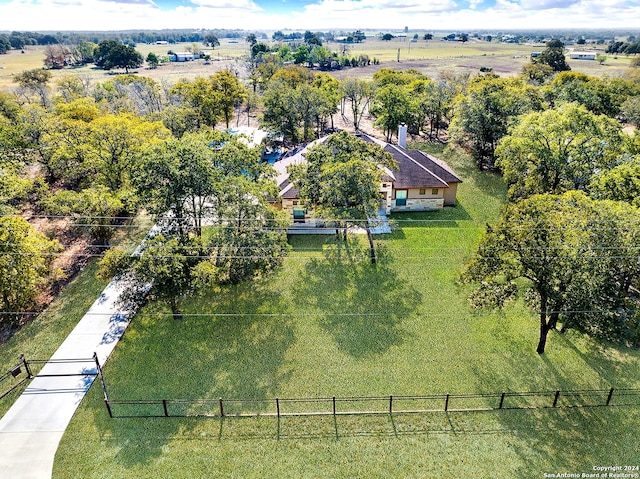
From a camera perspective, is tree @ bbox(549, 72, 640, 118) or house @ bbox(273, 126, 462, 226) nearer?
house @ bbox(273, 126, 462, 226)

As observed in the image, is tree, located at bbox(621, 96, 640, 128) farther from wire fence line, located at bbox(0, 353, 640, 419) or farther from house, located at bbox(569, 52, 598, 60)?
house, located at bbox(569, 52, 598, 60)

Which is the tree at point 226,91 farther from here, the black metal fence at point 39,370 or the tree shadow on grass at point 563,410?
the tree shadow on grass at point 563,410

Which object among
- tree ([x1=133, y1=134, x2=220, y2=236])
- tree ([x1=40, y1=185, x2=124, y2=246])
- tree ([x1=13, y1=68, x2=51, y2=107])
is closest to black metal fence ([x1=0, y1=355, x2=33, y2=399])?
tree ([x1=133, y1=134, x2=220, y2=236])

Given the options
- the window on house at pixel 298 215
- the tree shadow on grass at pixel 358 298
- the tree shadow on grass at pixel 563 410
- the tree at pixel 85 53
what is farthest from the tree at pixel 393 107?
the tree at pixel 85 53

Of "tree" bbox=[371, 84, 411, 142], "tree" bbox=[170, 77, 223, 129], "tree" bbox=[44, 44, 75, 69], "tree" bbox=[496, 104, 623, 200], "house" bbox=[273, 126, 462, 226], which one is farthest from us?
"tree" bbox=[44, 44, 75, 69]

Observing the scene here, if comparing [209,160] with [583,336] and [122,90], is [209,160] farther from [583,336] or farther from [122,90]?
[122,90]

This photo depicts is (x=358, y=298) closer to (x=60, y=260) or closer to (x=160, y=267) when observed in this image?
(x=160, y=267)
